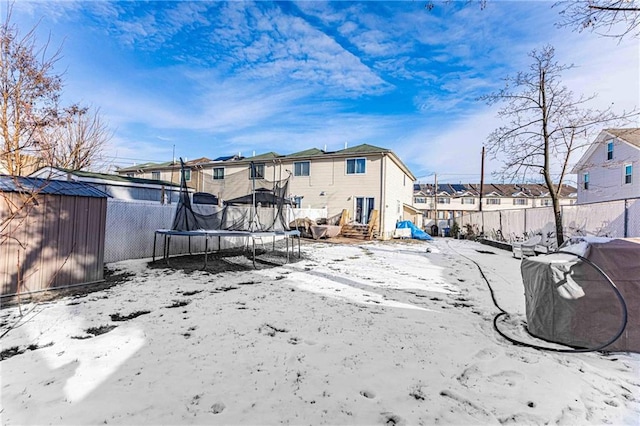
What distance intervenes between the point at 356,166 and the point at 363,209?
2.74 metres

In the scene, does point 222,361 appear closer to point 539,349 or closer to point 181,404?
point 181,404

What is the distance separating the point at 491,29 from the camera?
226 inches

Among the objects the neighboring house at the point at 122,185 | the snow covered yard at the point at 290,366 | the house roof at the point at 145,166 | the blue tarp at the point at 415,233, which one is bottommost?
the snow covered yard at the point at 290,366

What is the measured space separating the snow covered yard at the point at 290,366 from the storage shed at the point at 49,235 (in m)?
0.67

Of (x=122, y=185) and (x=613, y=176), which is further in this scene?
(x=613, y=176)

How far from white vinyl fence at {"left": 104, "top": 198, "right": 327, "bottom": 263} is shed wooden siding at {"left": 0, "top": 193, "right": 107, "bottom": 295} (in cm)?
201

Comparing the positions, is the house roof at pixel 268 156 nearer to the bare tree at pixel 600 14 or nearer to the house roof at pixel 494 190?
the bare tree at pixel 600 14

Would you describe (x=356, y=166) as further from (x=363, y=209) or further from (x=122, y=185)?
(x=122, y=185)

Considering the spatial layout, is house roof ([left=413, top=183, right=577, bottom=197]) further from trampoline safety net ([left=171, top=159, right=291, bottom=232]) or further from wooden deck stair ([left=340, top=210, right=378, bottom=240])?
trampoline safety net ([left=171, top=159, right=291, bottom=232])

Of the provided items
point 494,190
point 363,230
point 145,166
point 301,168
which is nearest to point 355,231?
point 363,230

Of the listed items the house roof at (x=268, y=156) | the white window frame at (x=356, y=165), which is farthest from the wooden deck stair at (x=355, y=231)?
the house roof at (x=268, y=156)

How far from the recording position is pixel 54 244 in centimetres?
445

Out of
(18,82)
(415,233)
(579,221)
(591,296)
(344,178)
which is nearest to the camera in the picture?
(591,296)

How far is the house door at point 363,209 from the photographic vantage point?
671 inches
